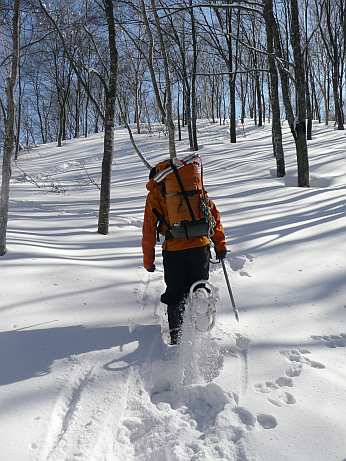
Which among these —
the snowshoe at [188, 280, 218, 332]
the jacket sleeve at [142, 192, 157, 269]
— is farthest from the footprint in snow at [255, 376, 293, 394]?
the jacket sleeve at [142, 192, 157, 269]

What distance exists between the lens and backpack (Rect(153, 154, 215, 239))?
360 cm

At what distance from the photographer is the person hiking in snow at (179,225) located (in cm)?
362

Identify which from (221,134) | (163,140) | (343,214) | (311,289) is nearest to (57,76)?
(163,140)

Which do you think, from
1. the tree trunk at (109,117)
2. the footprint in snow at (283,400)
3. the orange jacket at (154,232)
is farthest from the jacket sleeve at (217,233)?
the tree trunk at (109,117)

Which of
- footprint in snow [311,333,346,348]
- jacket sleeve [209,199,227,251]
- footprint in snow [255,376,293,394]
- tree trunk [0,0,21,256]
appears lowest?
footprint in snow [255,376,293,394]

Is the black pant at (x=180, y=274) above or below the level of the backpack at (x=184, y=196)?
below

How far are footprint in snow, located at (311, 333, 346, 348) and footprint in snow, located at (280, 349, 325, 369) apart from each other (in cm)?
27

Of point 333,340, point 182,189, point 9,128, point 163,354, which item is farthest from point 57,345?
point 9,128

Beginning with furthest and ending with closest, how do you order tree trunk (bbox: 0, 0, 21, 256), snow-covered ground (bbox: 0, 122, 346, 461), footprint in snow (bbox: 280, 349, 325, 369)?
tree trunk (bbox: 0, 0, 21, 256)
footprint in snow (bbox: 280, 349, 325, 369)
snow-covered ground (bbox: 0, 122, 346, 461)

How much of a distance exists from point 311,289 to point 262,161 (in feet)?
38.7

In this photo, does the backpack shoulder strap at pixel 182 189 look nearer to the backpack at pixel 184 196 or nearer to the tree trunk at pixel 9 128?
the backpack at pixel 184 196

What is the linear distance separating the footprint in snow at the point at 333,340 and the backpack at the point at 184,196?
4.78 ft

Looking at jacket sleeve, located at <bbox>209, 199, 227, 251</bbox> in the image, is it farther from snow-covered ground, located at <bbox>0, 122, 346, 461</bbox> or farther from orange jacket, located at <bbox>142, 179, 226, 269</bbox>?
snow-covered ground, located at <bbox>0, 122, 346, 461</bbox>

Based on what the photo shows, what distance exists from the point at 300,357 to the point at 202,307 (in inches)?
36.4
